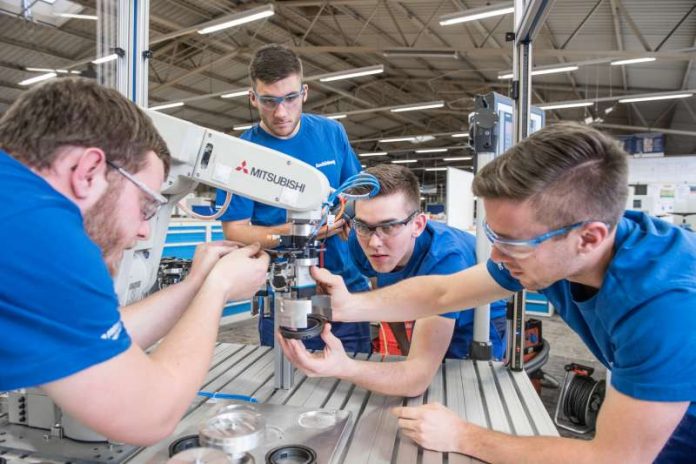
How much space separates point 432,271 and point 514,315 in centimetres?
29

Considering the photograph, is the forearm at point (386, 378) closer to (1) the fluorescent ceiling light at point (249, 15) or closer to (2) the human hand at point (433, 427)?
(2) the human hand at point (433, 427)

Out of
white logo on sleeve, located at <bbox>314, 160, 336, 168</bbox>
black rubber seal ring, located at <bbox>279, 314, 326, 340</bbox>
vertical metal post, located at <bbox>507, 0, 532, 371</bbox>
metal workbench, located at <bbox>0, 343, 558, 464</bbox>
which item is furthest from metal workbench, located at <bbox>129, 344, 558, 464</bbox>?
white logo on sleeve, located at <bbox>314, 160, 336, 168</bbox>

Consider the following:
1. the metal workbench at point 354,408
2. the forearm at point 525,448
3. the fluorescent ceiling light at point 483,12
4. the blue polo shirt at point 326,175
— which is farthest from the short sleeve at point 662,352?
the fluorescent ceiling light at point 483,12

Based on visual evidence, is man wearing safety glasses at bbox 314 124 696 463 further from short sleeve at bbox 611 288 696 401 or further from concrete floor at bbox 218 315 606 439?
concrete floor at bbox 218 315 606 439

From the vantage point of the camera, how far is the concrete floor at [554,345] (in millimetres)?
3939

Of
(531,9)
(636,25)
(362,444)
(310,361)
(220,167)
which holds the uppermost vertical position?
(636,25)

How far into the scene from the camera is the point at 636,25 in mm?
6629

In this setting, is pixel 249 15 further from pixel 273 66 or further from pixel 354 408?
pixel 354 408

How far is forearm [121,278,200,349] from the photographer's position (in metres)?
1.11

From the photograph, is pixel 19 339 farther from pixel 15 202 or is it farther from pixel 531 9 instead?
pixel 531 9

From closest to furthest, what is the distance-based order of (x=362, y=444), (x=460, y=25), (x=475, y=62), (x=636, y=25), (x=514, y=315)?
(x=362, y=444)
(x=514, y=315)
(x=636, y=25)
(x=460, y=25)
(x=475, y=62)

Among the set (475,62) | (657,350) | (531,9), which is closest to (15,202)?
(657,350)

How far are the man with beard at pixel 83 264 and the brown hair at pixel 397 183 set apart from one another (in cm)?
80

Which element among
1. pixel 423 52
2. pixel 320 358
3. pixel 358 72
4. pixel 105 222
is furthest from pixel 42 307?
pixel 358 72
